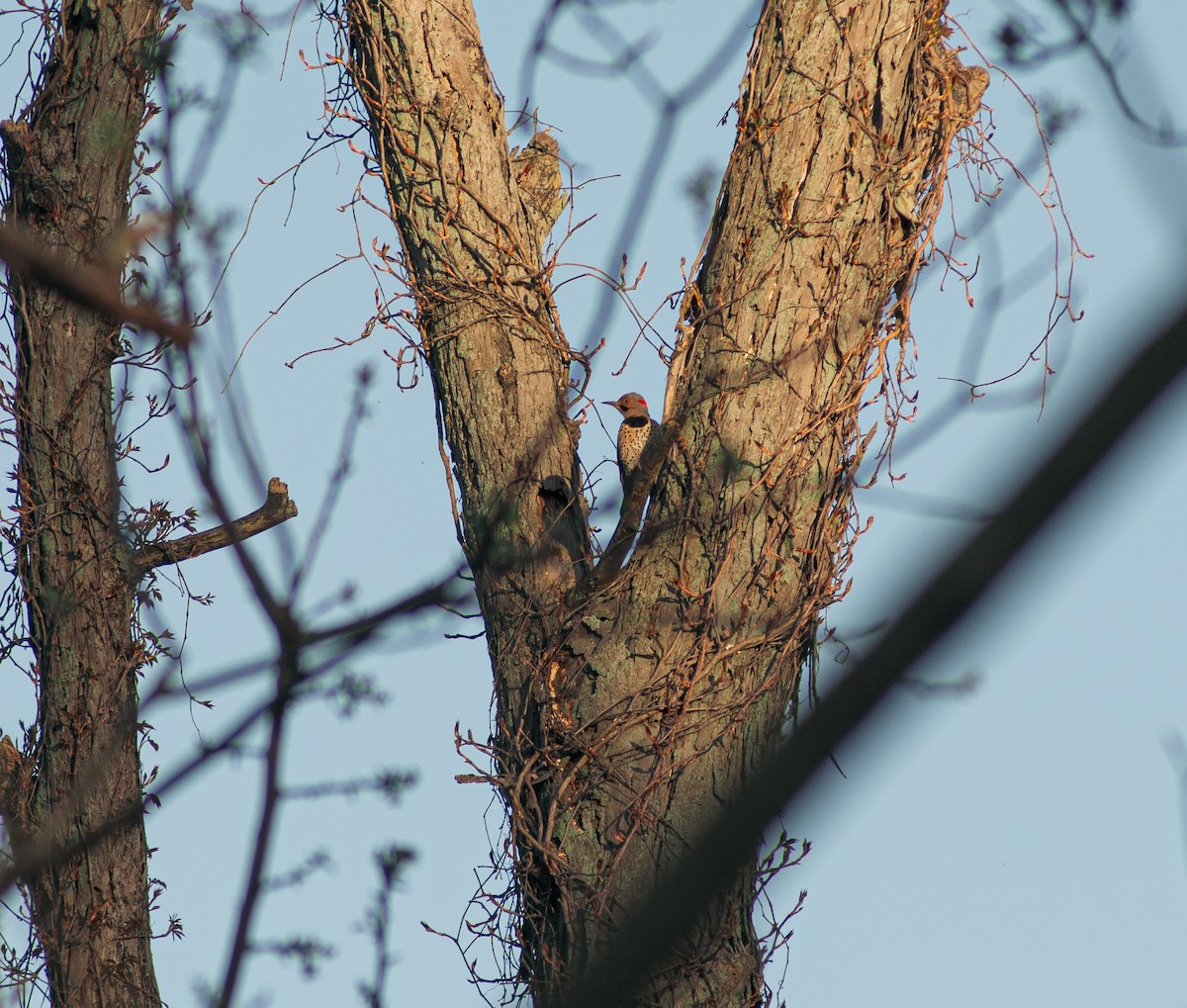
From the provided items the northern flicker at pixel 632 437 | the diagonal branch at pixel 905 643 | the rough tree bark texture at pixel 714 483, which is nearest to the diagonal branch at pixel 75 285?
the diagonal branch at pixel 905 643

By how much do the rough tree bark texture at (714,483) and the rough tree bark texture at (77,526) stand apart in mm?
1358

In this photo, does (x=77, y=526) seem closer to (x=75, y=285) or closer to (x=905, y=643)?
(x=75, y=285)

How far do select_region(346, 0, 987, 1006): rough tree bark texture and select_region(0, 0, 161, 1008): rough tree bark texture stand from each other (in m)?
1.36

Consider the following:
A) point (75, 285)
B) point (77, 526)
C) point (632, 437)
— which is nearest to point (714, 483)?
point (632, 437)

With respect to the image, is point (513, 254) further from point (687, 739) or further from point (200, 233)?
point (200, 233)

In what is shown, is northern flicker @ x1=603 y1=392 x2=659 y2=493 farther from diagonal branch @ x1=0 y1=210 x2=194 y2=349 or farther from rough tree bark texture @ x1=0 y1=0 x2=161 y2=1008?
diagonal branch @ x1=0 y1=210 x2=194 y2=349

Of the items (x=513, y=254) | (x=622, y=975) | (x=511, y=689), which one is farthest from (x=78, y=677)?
(x=622, y=975)

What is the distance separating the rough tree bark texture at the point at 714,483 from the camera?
369cm

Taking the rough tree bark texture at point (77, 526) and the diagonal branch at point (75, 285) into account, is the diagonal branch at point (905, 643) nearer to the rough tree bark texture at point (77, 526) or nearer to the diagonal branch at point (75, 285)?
the diagonal branch at point (75, 285)

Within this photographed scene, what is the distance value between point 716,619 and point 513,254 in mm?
1348

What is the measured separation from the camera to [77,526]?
482 cm

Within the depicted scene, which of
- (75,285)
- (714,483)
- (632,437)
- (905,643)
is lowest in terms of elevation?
(905,643)

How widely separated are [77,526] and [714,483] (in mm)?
2314

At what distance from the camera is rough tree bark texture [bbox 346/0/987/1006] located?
3.69 meters
